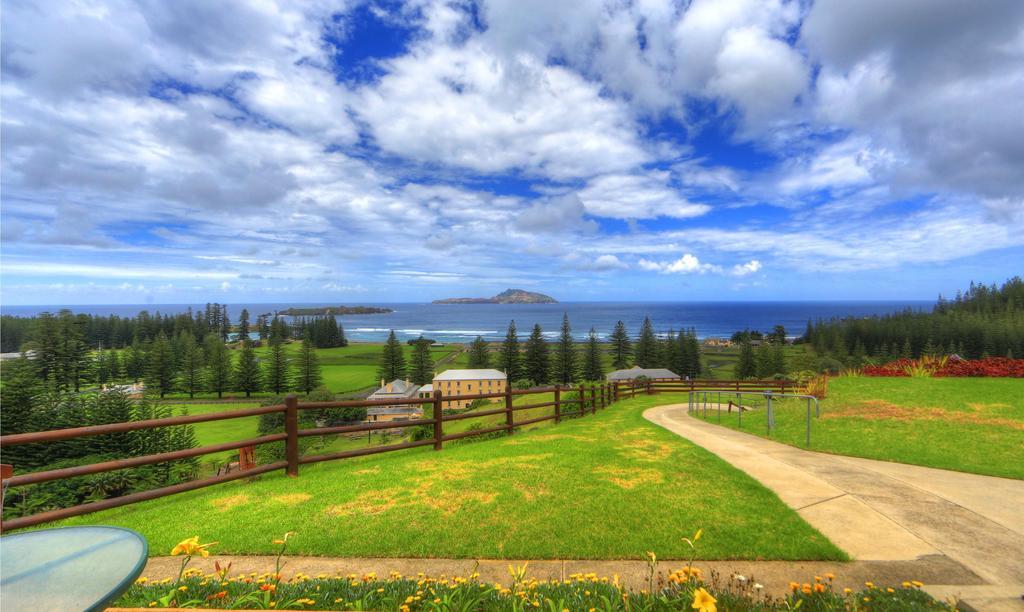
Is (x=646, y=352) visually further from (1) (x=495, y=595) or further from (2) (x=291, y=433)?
(1) (x=495, y=595)

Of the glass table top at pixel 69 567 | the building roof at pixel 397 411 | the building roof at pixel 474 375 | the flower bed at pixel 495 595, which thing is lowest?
the building roof at pixel 397 411

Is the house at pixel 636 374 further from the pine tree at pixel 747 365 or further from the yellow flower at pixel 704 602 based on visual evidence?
the yellow flower at pixel 704 602

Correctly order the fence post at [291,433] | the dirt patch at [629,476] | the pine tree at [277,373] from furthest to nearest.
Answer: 1. the pine tree at [277,373]
2. the fence post at [291,433]
3. the dirt patch at [629,476]

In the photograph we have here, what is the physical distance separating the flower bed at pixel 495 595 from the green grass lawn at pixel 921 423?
568 cm

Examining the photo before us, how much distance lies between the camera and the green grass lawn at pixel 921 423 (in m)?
6.59

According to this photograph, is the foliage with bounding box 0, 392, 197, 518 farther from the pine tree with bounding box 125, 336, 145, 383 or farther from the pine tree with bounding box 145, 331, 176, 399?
the pine tree with bounding box 125, 336, 145, 383

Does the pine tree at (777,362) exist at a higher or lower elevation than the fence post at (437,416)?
lower

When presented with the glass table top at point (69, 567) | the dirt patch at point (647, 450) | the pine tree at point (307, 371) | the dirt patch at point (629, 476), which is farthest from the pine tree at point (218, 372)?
the glass table top at point (69, 567)

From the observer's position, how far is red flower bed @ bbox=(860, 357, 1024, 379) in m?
12.1

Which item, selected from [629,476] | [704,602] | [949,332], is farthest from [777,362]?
[704,602]

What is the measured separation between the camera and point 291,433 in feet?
19.0

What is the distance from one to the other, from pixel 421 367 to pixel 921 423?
201ft

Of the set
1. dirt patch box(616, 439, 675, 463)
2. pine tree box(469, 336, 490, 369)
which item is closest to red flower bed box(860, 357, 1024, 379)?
dirt patch box(616, 439, 675, 463)

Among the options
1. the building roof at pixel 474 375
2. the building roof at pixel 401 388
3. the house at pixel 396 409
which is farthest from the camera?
the building roof at pixel 474 375
